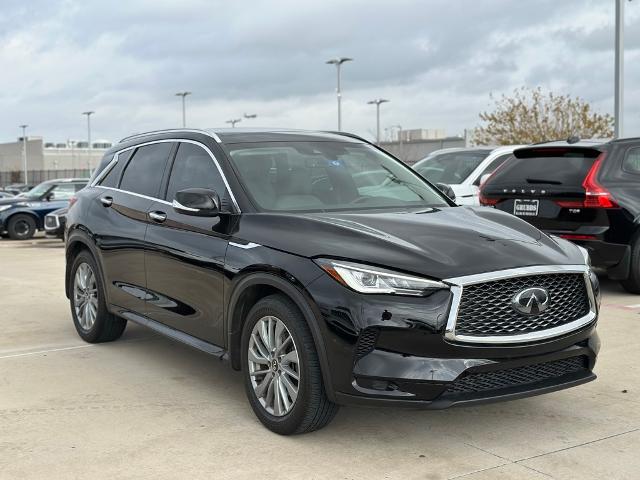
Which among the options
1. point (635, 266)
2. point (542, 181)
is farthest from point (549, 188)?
point (635, 266)

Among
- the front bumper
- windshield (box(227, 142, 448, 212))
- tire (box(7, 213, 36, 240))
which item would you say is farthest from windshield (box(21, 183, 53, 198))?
the front bumper

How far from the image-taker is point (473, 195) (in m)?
11.7

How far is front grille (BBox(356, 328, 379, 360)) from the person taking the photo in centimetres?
398

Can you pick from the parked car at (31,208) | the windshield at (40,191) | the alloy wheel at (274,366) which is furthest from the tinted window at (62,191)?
the alloy wheel at (274,366)

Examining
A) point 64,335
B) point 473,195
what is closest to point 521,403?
point 64,335

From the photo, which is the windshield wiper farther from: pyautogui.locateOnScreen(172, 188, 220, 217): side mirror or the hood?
pyautogui.locateOnScreen(172, 188, 220, 217): side mirror

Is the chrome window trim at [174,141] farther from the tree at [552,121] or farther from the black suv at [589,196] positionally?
the tree at [552,121]

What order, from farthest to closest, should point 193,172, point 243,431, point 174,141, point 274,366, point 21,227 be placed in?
1. point 21,227
2. point 174,141
3. point 193,172
4. point 243,431
5. point 274,366

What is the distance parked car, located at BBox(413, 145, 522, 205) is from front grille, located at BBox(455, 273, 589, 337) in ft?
24.0

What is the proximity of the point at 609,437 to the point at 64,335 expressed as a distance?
479 cm

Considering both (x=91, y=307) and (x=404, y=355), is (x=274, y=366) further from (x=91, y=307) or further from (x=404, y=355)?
(x=91, y=307)

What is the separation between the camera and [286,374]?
4410mm

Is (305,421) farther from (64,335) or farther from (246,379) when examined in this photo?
(64,335)

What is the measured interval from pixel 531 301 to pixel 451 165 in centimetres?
852
